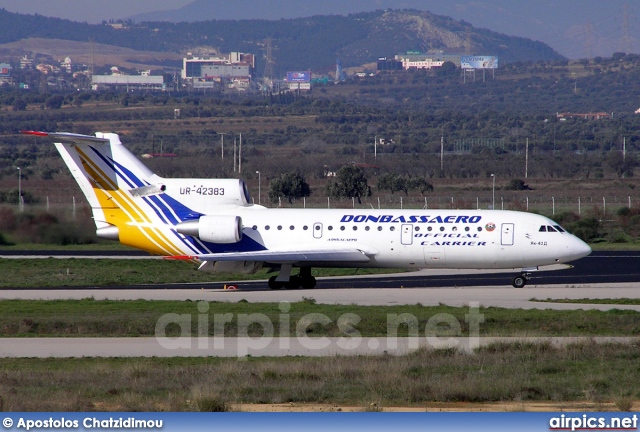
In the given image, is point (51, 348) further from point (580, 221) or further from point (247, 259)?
point (580, 221)

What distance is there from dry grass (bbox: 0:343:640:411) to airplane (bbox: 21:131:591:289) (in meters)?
14.1

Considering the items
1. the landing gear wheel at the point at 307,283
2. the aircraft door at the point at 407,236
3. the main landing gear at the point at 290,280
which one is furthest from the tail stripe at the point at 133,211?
the aircraft door at the point at 407,236

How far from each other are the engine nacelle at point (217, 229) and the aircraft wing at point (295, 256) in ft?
1.92

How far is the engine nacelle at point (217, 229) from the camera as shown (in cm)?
3475

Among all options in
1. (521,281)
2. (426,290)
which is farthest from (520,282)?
(426,290)

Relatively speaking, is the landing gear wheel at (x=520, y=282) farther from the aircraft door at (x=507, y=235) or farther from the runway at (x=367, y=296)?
the aircraft door at (x=507, y=235)

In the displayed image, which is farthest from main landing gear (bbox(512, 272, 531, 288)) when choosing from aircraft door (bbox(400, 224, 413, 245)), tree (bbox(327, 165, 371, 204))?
tree (bbox(327, 165, 371, 204))

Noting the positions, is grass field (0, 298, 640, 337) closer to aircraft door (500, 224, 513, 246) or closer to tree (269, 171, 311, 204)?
aircraft door (500, 224, 513, 246)

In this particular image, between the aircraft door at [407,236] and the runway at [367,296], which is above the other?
the aircraft door at [407,236]

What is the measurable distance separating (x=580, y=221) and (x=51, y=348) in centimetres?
4264

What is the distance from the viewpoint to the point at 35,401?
15.4 m

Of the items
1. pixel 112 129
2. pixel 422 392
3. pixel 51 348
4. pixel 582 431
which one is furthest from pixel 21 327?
pixel 112 129

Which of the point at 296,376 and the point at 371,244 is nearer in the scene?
the point at 296,376

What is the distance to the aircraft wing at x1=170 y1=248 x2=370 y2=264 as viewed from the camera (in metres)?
34.3
